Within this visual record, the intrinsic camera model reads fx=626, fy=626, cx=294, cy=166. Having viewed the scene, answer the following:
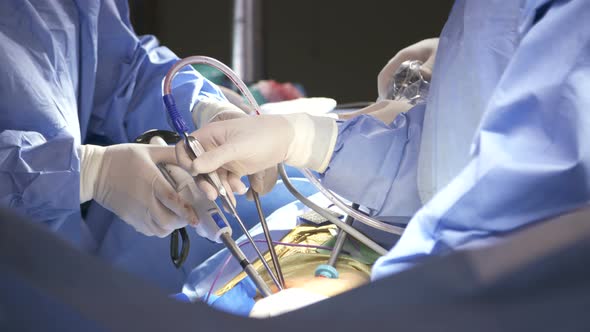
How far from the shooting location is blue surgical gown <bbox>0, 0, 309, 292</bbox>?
115 centimetres

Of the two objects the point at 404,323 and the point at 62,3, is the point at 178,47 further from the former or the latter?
the point at 404,323

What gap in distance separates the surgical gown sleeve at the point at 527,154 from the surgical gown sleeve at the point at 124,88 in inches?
39.0

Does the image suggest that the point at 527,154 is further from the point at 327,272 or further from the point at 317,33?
the point at 317,33

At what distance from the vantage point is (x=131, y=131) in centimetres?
167

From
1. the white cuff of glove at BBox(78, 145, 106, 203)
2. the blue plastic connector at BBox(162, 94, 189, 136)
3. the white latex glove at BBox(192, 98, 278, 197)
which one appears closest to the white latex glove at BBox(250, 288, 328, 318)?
the white latex glove at BBox(192, 98, 278, 197)

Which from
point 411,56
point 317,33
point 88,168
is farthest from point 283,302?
point 317,33

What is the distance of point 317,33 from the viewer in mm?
3914

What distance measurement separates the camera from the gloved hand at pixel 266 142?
1116 mm

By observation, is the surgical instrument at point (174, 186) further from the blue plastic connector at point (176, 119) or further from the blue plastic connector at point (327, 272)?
the blue plastic connector at point (327, 272)

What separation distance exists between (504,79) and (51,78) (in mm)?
977

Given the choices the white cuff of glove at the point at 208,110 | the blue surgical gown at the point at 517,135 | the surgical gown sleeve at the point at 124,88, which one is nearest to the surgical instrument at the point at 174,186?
the white cuff of glove at the point at 208,110

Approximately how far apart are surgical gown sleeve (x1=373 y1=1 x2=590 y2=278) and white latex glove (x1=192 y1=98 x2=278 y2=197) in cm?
49

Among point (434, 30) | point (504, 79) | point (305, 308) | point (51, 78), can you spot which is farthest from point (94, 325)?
point (434, 30)

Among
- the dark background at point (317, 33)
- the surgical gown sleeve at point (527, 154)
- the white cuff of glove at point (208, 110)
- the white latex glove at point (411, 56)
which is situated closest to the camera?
the surgical gown sleeve at point (527, 154)
